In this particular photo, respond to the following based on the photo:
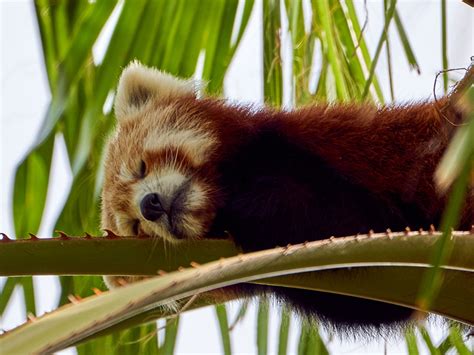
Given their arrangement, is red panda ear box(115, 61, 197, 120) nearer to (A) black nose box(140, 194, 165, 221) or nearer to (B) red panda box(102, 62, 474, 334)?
(B) red panda box(102, 62, 474, 334)

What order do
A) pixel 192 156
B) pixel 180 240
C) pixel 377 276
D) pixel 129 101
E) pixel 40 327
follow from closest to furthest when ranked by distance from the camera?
1. pixel 40 327
2. pixel 377 276
3. pixel 180 240
4. pixel 192 156
5. pixel 129 101

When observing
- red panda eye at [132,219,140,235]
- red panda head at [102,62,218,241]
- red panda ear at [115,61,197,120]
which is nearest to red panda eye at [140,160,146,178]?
red panda head at [102,62,218,241]

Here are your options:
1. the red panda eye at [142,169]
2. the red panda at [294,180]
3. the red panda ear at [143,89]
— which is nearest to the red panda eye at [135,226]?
the red panda at [294,180]

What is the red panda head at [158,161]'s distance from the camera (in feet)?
7.23

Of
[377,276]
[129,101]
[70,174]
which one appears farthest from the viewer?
[129,101]

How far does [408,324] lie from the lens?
2137mm

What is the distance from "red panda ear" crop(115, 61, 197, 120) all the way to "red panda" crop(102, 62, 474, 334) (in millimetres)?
78

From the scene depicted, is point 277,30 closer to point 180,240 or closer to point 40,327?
point 180,240

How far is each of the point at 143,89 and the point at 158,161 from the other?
0.42 metres

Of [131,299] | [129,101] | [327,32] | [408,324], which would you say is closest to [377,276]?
[131,299]

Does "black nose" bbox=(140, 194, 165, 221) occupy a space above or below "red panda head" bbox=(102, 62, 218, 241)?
below

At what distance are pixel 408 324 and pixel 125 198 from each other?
94cm

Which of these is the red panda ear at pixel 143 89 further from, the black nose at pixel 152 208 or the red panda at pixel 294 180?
the black nose at pixel 152 208

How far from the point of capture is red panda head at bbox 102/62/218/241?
2205 mm
